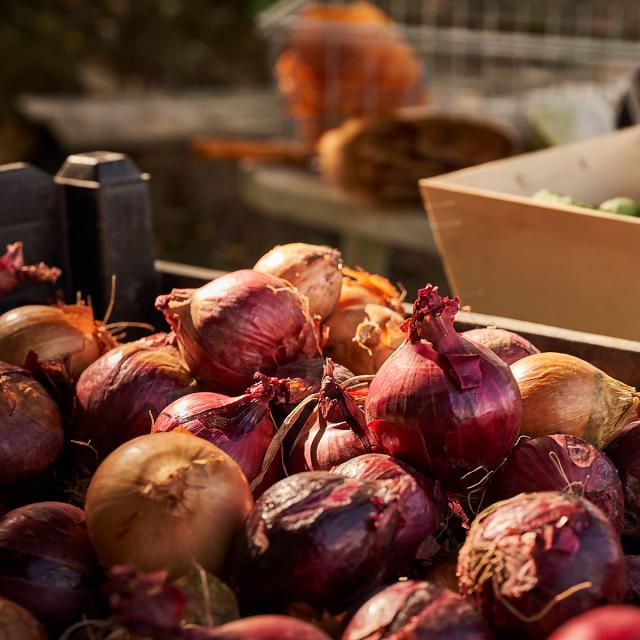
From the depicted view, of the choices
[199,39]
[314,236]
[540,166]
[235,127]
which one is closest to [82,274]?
[540,166]

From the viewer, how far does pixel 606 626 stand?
1.78 feet

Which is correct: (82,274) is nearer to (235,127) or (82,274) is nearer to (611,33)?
(611,33)

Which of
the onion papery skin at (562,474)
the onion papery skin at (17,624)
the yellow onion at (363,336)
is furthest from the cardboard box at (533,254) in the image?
the onion papery skin at (17,624)

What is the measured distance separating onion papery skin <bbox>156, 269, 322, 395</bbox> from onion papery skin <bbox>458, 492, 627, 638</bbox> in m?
0.38

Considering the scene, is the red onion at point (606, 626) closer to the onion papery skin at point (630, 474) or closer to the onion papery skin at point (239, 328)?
the onion papery skin at point (630, 474)

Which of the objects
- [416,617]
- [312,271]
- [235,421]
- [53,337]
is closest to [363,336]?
[312,271]

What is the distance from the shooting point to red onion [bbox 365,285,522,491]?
82cm

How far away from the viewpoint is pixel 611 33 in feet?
12.7

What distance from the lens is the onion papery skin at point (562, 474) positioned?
834mm

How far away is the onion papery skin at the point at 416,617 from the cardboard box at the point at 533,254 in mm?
914

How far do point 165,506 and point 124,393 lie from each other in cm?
31

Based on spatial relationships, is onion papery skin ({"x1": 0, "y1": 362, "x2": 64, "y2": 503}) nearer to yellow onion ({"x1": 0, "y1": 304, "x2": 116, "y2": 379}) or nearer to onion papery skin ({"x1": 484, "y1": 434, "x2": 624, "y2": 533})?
yellow onion ({"x1": 0, "y1": 304, "x2": 116, "y2": 379})

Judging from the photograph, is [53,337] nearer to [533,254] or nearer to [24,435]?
[24,435]

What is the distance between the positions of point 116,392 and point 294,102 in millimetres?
2580
